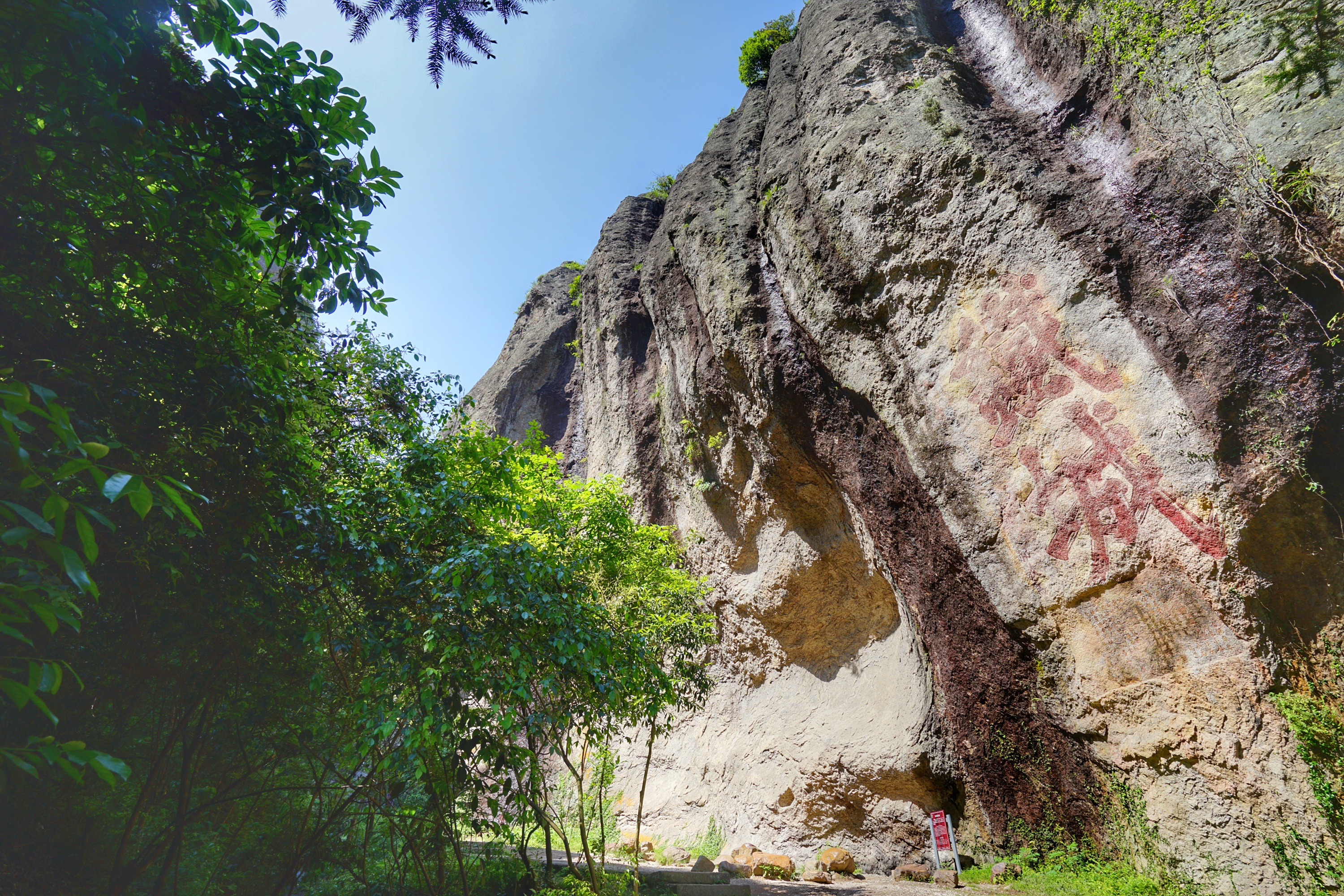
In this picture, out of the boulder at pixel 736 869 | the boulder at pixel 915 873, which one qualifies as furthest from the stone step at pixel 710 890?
the boulder at pixel 915 873

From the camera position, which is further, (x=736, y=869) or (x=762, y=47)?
(x=762, y=47)

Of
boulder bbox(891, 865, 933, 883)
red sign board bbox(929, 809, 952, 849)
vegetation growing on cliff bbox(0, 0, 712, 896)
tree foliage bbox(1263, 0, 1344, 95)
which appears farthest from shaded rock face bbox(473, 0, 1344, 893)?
vegetation growing on cliff bbox(0, 0, 712, 896)

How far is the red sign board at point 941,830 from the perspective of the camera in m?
7.36

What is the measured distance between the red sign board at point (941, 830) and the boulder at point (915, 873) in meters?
0.28

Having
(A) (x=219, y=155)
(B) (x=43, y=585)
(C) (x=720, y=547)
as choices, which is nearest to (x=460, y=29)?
(A) (x=219, y=155)

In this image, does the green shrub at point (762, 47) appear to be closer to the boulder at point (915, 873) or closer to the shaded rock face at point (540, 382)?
the shaded rock face at point (540, 382)

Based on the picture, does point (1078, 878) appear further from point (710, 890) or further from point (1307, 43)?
point (1307, 43)

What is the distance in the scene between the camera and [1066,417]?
6090mm

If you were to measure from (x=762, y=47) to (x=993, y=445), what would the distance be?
10523mm

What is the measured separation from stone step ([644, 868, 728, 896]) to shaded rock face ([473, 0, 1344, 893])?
7.29ft

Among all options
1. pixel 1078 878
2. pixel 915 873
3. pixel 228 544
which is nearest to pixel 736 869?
pixel 915 873

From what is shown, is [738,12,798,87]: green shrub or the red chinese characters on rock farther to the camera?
[738,12,798,87]: green shrub

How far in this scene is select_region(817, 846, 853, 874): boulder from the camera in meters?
8.20

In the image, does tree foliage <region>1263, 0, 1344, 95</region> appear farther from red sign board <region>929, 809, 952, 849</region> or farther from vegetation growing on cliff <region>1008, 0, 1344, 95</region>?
red sign board <region>929, 809, 952, 849</region>
